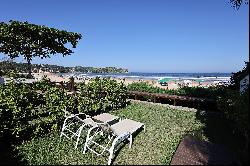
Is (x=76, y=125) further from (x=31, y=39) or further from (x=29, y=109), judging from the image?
(x=31, y=39)

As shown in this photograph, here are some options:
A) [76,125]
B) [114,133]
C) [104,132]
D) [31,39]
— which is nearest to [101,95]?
[76,125]

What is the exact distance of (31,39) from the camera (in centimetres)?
2592

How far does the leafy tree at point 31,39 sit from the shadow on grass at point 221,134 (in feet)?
55.5

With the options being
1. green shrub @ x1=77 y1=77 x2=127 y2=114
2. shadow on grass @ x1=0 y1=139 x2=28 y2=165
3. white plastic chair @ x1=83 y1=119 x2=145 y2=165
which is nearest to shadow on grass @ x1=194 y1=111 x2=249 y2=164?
white plastic chair @ x1=83 y1=119 x2=145 y2=165

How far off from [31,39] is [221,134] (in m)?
22.0

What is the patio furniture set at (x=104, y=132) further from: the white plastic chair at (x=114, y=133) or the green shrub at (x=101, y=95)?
the green shrub at (x=101, y=95)

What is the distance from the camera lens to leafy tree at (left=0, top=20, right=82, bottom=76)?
22.2 metres

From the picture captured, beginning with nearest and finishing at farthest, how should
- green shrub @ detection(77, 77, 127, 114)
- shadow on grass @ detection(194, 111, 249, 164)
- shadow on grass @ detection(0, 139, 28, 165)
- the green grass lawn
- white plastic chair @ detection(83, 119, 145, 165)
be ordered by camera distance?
shadow on grass @ detection(0, 139, 28, 165)
the green grass lawn
white plastic chair @ detection(83, 119, 145, 165)
shadow on grass @ detection(194, 111, 249, 164)
green shrub @ detection(77, 77, 127, 114)

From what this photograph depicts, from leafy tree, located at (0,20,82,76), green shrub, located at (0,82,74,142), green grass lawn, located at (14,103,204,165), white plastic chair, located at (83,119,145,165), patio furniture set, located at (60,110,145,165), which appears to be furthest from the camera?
leafy tree, located at (0,20,82,76)

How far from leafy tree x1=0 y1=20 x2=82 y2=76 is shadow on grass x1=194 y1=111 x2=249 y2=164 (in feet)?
55.5

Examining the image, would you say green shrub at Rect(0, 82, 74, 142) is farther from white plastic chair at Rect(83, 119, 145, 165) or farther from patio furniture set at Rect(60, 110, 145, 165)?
white plastic chair at Rect(83, 119, 145, 165)

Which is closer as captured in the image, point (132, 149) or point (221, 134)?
point (132, 149)

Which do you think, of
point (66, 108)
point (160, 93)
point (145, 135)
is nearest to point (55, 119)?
point (66, 108)

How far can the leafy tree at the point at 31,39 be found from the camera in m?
22.2
